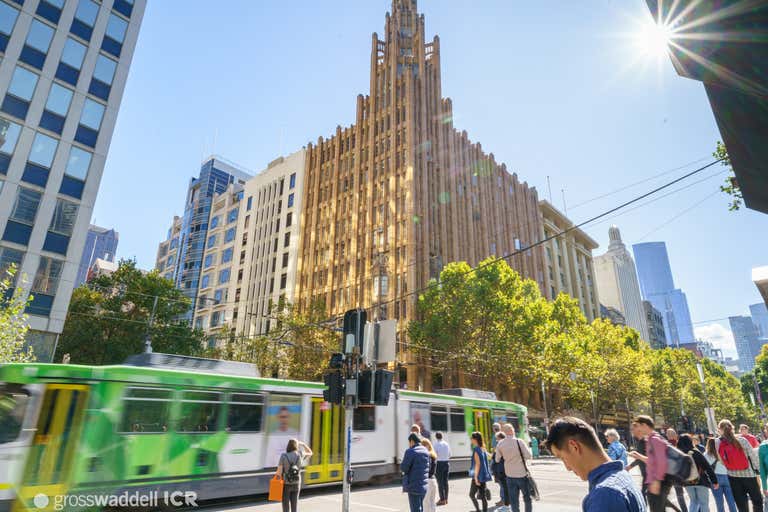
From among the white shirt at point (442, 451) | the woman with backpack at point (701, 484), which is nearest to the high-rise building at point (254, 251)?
the white shirt at point (442, 451)

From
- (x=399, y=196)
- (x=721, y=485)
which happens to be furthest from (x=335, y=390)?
(x=399, y=196)

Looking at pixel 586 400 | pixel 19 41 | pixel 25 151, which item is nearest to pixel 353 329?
pixel 25 151

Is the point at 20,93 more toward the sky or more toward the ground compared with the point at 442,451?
more toward the sky

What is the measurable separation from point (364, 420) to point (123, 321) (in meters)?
25.0

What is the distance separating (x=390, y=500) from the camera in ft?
40.1

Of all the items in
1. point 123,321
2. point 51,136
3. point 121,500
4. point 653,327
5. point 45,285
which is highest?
point 653,327

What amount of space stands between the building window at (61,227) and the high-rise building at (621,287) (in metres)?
103

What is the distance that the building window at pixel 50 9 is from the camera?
27.1 meters

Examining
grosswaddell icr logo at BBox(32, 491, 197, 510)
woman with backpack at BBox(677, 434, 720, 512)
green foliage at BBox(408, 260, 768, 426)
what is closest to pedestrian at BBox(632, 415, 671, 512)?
woman with backpack at BBox(677, 434, 720, 512)

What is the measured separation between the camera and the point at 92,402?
9109mm

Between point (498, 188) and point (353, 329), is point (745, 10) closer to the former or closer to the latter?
point (353, 329)

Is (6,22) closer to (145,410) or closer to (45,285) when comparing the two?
(45,285)

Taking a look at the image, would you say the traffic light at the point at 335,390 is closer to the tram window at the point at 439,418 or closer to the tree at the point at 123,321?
the tram window at the point at 439,418

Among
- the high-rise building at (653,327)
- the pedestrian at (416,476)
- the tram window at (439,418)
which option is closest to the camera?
the pedestrian at (416,476)
